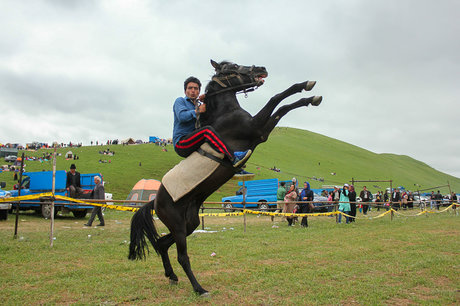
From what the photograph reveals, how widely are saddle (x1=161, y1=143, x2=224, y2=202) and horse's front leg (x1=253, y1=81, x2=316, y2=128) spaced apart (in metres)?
0.67

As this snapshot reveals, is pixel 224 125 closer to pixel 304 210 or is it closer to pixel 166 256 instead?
pixel 166 256

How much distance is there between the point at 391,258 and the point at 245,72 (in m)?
4.69

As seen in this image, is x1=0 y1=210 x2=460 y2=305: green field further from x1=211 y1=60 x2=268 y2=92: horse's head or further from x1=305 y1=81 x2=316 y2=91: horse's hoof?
x1=211 y1=60 x2=268 y2=92: horse's head

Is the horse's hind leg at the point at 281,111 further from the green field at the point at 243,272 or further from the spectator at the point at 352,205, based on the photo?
the spectator at the point at 352,205

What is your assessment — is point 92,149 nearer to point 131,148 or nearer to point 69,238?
point 131,148

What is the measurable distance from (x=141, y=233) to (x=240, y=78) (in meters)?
2.87

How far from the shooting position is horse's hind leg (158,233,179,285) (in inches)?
189

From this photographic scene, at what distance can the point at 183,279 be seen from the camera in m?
5.08

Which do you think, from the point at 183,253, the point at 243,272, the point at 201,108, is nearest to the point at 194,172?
the point at 201,108

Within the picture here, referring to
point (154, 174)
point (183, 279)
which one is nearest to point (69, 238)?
point (183, 279)

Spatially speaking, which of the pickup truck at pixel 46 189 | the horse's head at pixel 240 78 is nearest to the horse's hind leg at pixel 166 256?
the horse's head at pixel 240 78

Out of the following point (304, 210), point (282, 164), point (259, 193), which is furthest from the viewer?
point (282, 164)

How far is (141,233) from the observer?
5.07 meters

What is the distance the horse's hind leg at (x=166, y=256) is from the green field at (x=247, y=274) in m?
0.13
